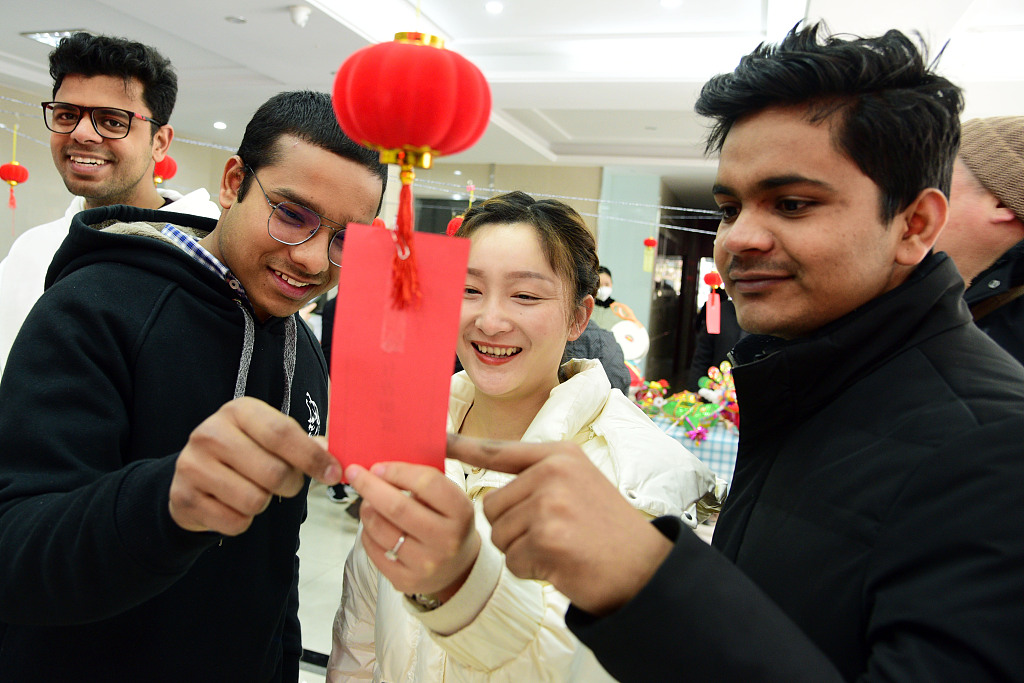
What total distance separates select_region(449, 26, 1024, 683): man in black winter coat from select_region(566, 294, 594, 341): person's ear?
51 cm

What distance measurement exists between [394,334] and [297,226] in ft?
1.65

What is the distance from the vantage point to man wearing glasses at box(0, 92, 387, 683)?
666 millimetres

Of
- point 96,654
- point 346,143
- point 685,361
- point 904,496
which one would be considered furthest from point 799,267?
point 685,361

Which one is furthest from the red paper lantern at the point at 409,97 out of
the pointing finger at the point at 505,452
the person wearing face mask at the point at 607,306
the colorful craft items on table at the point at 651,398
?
the colorful craft items on table at the point at 651,398

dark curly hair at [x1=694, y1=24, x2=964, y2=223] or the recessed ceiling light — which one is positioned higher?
the recessed ceiling light

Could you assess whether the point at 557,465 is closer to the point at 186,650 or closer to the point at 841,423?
the point at 841,423

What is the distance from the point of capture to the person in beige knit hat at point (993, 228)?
1.65 metres

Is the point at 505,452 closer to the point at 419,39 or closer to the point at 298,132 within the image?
the point at 419,39

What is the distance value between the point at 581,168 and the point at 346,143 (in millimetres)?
8025

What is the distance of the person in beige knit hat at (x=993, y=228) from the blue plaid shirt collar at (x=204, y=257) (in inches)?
65.3

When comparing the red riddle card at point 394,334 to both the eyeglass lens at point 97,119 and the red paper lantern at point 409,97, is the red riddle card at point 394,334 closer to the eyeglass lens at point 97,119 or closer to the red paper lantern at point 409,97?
the red paper lantern at point 409,97

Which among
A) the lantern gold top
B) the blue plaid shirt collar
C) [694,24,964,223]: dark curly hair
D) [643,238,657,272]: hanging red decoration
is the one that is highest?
[643,238,657,272]: hanging red decoration

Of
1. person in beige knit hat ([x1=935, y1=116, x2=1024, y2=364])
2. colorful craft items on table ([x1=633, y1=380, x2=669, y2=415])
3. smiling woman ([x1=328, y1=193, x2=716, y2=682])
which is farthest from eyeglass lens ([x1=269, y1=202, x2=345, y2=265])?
colorful craft items on table ([x1=633, y1=380, x2=669, y2=415])

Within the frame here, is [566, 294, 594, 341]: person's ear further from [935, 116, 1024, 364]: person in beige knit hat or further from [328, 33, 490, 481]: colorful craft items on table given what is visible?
[935, 116, 1024, 364]: person in beige knit hat
